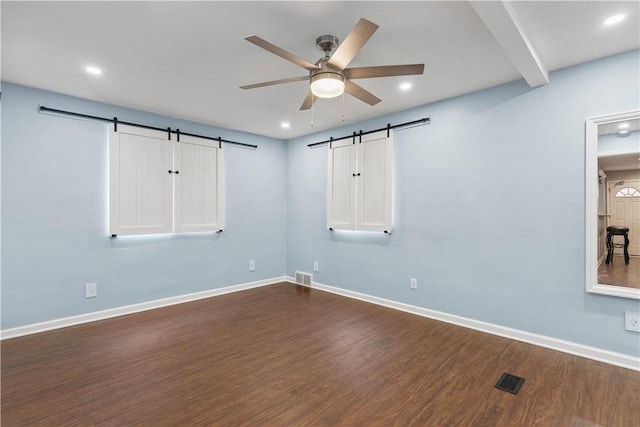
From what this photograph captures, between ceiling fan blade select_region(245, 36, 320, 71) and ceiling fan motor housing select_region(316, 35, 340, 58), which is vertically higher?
ceiling fan motor housing select_region(316, 35, 340, 58)

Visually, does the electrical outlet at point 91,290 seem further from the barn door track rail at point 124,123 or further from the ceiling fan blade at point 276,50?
the ceiling fan blade at point 276,50

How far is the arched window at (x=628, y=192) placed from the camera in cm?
249

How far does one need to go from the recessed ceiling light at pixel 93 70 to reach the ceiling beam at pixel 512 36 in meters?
3.09

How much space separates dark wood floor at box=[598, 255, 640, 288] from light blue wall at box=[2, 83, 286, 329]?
4.54 m

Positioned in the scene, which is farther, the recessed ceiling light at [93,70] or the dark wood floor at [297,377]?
the recessed ceiling light at [93,70]

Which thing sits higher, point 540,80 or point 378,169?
point 540,80

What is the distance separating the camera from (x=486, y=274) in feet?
10.6

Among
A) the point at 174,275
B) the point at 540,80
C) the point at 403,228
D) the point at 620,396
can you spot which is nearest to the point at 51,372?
the point at 174,275

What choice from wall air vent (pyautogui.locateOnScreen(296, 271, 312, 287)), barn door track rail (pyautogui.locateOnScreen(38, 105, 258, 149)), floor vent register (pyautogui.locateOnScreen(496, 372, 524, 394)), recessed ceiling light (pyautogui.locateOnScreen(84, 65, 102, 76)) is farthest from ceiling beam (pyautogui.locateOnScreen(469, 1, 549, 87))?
wall air vent (pyautogui.locateOnScreen(296, 271, 312, 287))

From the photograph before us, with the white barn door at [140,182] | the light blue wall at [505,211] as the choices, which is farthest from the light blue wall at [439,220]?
the white barn door at [140,182]

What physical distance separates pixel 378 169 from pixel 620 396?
3089 mm

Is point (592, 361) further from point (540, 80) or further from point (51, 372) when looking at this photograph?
point (51, 372)

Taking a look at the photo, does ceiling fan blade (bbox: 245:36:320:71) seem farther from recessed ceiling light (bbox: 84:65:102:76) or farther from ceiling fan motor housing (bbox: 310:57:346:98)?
recessed ceiling light (bbox: 84:65:102:76)

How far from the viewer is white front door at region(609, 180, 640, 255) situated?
98.1 inches
